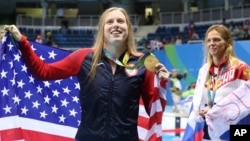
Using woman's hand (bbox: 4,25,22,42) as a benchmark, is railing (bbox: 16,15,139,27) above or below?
above

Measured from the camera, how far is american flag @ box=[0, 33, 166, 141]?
3121mm

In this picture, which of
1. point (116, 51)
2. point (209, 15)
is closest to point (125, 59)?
point (116, 51)

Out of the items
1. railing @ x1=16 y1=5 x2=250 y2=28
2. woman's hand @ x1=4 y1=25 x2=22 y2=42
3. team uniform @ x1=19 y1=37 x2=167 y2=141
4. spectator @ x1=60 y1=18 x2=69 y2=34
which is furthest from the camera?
spectator @ x1=60 y1=18 x2=69 y2=34

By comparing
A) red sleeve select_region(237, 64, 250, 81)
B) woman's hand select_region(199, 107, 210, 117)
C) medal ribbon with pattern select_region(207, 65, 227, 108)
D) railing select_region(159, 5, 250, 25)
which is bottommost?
woman's hand select_region(199, 107, 210, 117)

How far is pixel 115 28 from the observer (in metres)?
2.56

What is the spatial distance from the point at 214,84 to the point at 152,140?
2.55ft

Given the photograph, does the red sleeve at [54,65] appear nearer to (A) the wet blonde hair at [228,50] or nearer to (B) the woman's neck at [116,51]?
(B) the woman's neck at [116,51]

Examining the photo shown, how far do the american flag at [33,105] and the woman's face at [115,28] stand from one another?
69cm

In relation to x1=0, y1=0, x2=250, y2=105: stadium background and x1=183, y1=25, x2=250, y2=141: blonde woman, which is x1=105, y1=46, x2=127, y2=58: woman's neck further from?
x1=0, y1=0, x2=250, y2=105: stadium background

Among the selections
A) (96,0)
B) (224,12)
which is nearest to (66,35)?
(96,0)

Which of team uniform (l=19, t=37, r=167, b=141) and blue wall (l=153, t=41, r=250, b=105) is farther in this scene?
blue wall (l=153, t=41, r=250, b=105)

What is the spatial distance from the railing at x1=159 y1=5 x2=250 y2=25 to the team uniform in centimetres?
1997

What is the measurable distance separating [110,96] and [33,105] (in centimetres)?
106

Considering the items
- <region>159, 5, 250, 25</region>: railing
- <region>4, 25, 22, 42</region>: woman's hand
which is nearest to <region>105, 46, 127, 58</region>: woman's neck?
<region>4, 25, 22, 42</region>: woman's hand
